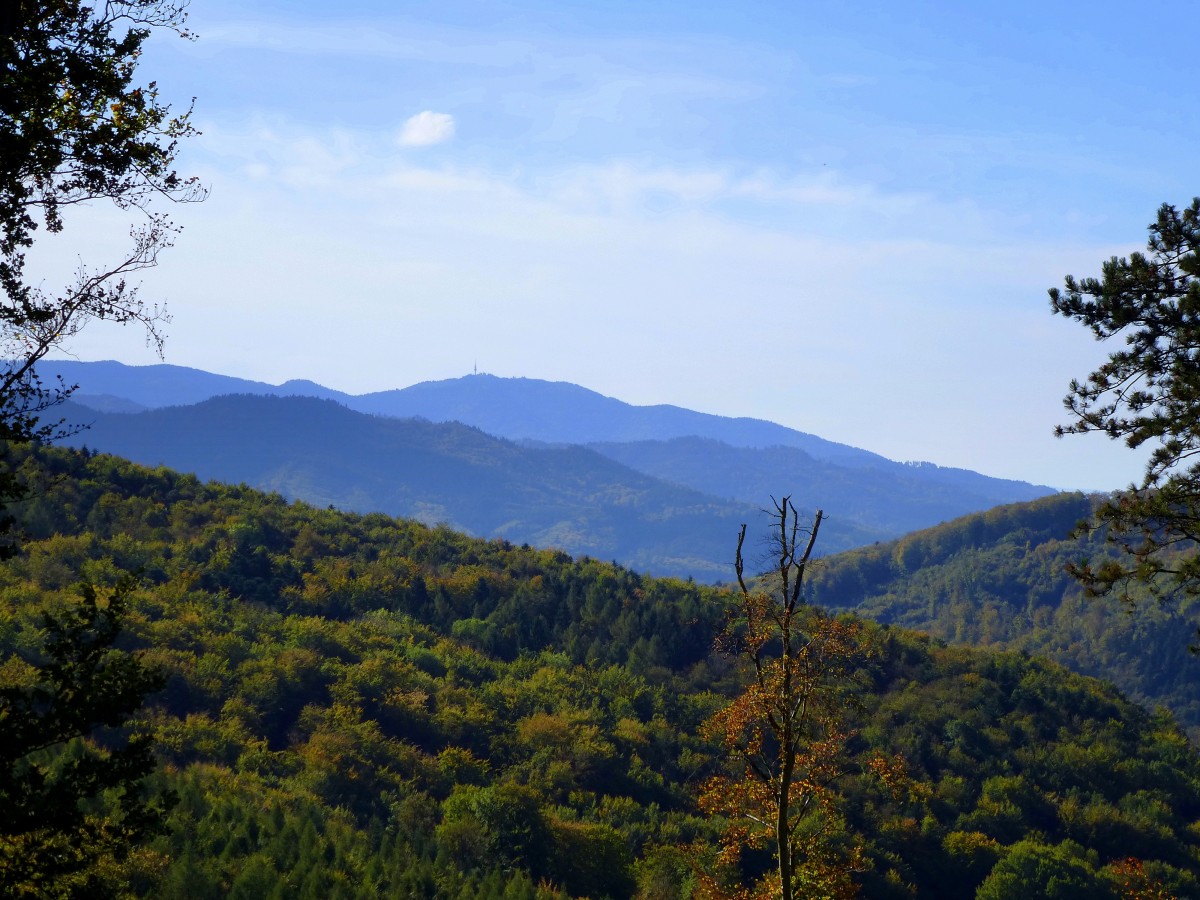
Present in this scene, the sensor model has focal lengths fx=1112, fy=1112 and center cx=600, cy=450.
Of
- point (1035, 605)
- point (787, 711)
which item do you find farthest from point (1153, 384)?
point (1035, 605)

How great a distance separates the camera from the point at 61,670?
10.8 metres

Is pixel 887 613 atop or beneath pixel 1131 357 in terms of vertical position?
beneath

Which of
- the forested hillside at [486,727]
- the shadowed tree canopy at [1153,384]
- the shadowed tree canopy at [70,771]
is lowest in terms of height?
the forested hillside at [486,727]

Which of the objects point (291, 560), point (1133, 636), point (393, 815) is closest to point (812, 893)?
point (393, 815)

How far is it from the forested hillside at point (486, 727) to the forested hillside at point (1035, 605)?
61.9 m

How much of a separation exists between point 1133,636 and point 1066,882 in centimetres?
10879

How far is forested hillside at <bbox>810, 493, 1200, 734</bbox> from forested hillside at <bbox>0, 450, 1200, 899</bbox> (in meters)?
61.9

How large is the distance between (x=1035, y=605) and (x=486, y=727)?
139 m

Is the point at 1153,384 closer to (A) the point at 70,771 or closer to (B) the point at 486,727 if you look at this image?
(A) the point at 70,771

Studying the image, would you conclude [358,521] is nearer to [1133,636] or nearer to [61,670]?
[61,670]

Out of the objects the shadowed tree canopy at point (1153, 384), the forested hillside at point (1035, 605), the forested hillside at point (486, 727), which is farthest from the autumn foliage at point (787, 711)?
the forested hillside at point (1035, 605)

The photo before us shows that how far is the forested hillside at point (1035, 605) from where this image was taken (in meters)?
139

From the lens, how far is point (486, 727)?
181 feet

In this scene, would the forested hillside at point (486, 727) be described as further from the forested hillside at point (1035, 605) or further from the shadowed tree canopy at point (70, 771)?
the forested hillside at point (1035, 605)
